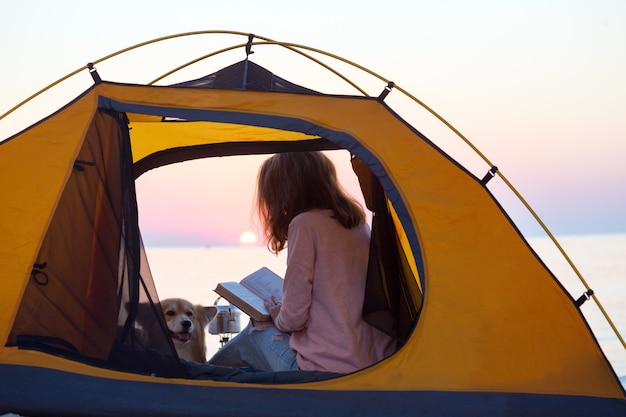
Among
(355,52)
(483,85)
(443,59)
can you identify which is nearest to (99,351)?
(355,52)

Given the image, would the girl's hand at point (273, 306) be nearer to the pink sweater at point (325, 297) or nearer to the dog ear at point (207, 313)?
the pink sweater at point (325, 297)

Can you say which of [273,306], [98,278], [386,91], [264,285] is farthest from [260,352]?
[386,91]

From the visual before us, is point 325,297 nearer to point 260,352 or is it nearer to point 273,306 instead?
point 273,306

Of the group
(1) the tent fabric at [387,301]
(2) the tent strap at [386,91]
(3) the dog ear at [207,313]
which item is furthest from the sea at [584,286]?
(2) the tent strap at [386,91]

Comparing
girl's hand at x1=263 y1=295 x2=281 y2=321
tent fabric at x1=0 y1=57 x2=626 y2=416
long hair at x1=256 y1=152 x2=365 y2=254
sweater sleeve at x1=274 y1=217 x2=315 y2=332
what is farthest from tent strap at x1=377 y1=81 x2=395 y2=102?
girl's hand at x1=263 y1=295 x2=281 y2=321

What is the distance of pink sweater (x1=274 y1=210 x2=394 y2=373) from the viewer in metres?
3.75

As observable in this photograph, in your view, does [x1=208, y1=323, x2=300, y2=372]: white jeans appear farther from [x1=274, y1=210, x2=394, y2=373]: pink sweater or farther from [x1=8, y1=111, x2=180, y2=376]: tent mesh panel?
[x1=8, y1=111, x2=180, y2=376]: tent mesh panel

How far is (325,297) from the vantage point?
12.5 feet

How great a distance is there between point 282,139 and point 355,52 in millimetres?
2360

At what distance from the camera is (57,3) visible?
24.6 feet

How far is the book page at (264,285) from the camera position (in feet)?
14.7

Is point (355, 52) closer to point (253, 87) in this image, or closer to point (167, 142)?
point (167, 142)

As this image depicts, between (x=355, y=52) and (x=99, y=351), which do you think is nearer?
(x=99, y=351)

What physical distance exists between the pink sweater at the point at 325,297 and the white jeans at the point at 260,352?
0.66 feet
